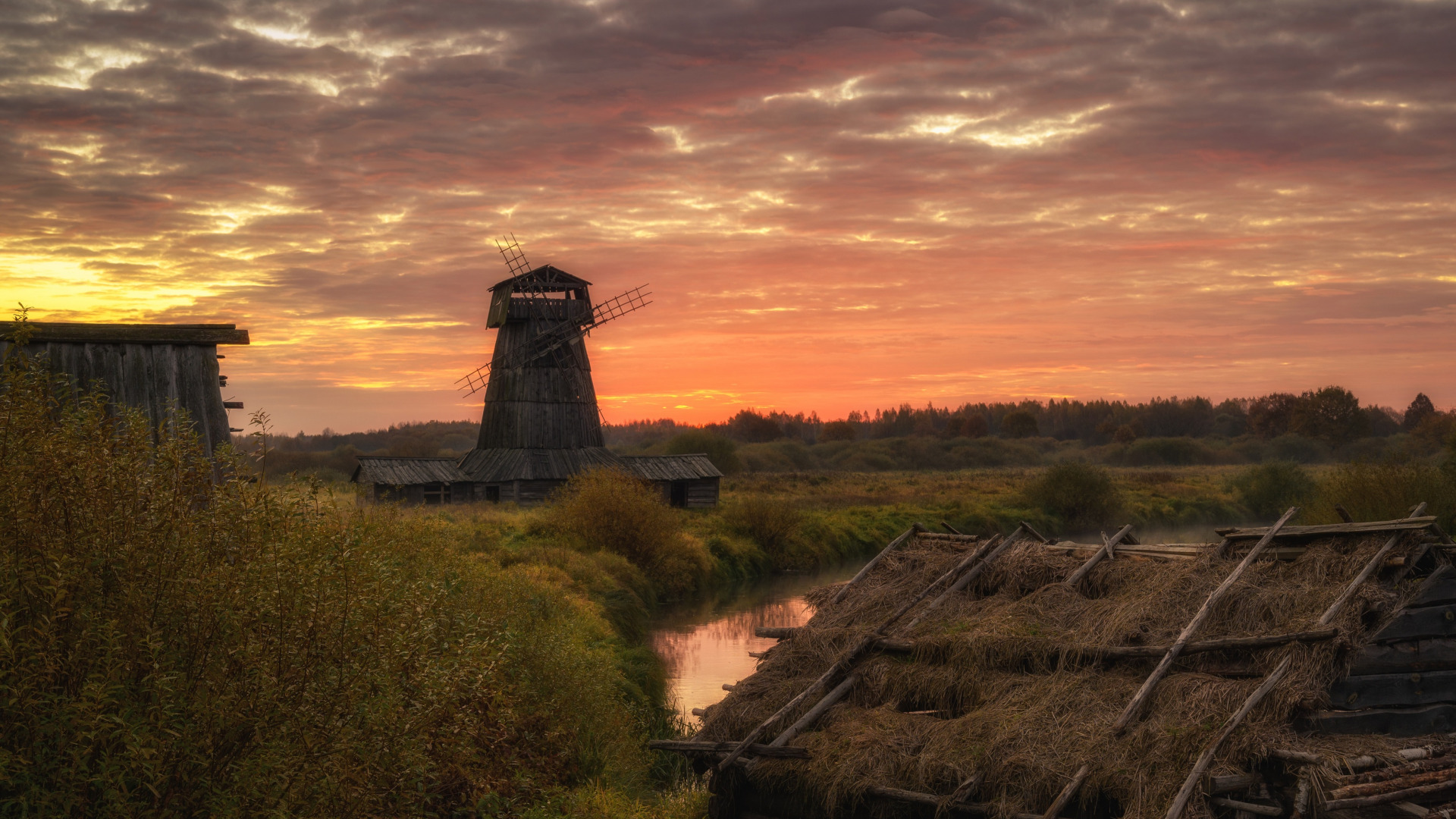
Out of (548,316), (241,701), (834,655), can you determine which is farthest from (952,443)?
(241,701)

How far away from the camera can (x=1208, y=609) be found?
12406 mm

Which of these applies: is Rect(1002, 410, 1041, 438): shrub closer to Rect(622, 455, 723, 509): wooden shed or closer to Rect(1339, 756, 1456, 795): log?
Rect(622, 455, 723, 509): wooden shed

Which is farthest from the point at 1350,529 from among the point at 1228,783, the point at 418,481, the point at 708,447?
the point at 708,447

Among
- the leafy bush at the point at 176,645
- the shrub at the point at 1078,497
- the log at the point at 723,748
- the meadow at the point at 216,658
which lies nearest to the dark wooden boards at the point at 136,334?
the meadow at the point at 216,658

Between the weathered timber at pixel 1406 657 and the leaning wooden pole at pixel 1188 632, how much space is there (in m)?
1.60

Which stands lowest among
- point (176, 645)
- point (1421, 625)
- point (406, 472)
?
point (1421, 625)

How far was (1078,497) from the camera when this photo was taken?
199 feet

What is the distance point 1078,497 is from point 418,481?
37905mm

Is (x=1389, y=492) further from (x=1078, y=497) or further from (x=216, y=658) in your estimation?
(x=216, y=658)

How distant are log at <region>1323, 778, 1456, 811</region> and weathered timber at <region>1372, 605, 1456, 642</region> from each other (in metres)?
1.67

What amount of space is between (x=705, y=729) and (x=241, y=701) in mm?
8266

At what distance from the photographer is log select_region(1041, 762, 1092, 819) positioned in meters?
10.3

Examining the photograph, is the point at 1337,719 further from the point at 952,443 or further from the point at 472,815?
the point at 952,443

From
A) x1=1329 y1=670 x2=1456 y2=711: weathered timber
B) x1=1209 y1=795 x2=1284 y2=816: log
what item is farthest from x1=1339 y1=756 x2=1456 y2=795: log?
x1=1209 y1=795 x2=1284 y2=816: log
